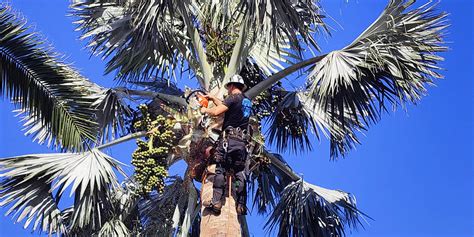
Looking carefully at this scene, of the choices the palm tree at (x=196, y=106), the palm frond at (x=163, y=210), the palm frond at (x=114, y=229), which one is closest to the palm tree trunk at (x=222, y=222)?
the palm tree at (x=196, y=106)

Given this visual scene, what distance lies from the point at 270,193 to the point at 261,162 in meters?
2.84

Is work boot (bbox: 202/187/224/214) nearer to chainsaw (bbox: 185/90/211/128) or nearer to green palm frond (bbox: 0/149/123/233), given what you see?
chainsaw (bbox: 185/90/211/128)

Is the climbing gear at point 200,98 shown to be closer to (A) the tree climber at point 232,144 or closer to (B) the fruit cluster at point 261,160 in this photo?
(A) the tree climber at point 232,144

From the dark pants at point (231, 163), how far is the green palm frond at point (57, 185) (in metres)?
2.57

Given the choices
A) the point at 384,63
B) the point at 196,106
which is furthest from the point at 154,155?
the point at 384,63

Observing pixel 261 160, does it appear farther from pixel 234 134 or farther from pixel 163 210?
pixel 163 210

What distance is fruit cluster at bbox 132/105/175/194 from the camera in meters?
9.07

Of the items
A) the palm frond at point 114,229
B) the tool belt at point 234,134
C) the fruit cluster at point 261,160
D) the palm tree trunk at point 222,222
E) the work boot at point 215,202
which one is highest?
the fruit cluster at point 261,160

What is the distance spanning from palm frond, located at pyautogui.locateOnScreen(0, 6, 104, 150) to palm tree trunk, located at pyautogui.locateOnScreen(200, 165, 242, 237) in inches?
76.6

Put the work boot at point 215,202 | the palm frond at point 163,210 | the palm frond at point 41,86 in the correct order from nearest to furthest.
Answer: the palm frond at point 41,86
the work boot at point 215,202
the palm frond at point 163,210

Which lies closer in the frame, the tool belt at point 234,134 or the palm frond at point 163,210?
the tool belt at point 234,134

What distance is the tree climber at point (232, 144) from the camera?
8391 millimetres

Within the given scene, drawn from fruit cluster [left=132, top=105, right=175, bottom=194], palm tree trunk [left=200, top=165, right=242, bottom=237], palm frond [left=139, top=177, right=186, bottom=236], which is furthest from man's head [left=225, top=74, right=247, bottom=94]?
palm frond [left=139, top=177, right=186, bottom=236]

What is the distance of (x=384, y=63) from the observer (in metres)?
9.57
